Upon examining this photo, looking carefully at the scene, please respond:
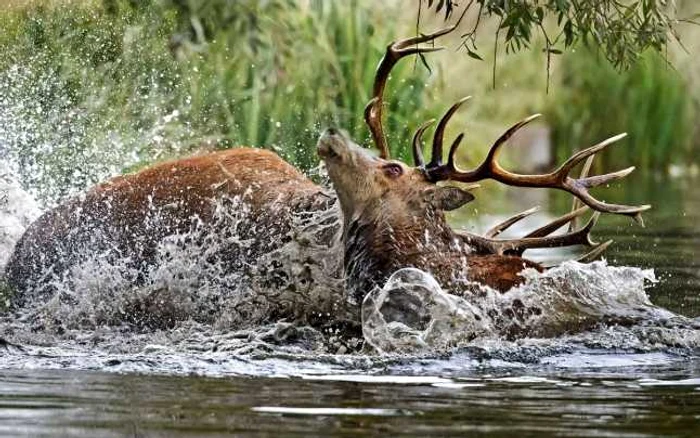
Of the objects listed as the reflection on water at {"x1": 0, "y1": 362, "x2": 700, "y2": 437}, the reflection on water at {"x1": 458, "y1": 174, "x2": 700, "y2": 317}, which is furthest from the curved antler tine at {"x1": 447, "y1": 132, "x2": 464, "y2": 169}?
the reflection on water at {"x1": 458, "y1": 174, "x2": 700, "y2": 317}

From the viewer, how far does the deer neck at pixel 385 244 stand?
26.1ft

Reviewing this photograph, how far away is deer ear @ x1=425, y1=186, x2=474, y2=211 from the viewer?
315 inches

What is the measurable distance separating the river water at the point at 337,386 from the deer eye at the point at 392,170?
0.92 metres

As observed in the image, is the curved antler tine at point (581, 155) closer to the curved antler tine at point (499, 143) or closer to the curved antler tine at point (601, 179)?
the curved antler tine at point (601, 179)

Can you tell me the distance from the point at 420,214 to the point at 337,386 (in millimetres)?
1868

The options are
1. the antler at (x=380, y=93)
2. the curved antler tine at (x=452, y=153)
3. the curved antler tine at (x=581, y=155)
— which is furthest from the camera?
the antler at (x=380, y=93)

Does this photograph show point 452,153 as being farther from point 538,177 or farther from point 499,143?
point 538,177

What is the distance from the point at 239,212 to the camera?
852 centimetres

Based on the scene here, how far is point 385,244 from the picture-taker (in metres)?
7.97

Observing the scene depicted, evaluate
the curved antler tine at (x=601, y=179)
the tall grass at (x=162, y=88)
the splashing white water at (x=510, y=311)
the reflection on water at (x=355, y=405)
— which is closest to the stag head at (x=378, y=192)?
the splashing white water at (x=510, y=311)

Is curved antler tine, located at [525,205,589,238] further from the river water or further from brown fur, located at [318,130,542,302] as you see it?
the river water

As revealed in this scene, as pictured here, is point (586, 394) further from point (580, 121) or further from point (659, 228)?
point (580, 121)

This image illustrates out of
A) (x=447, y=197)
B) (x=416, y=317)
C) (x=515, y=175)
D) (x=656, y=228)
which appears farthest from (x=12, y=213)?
(x=656, y=228)

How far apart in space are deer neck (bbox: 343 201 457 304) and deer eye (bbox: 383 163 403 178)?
201 mm
